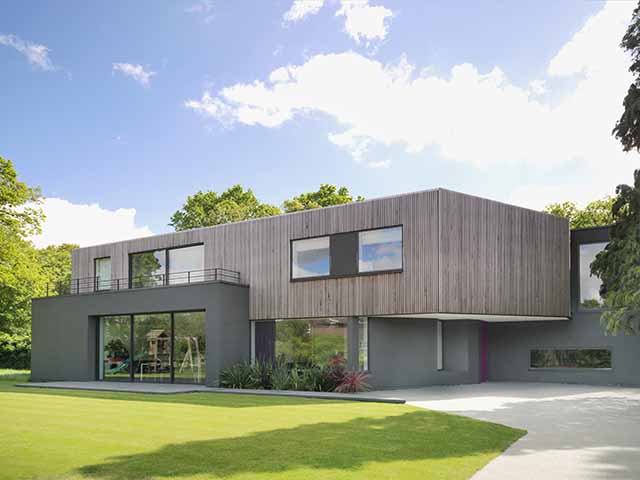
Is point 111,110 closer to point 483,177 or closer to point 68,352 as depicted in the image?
point 68,352

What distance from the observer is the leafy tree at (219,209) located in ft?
153

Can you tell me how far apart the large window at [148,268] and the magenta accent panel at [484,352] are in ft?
39.1

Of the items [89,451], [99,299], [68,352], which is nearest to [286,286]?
[99,299]

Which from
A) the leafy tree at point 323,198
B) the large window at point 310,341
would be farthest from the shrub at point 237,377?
the leafy tree at point 323,198

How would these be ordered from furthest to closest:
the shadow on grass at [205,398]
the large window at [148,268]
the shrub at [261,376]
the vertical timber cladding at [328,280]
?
the large window at [148,268]
the shrub at [261,376]
the vertical timber cladding at [328,280]
the shadow on grass at [205,398]

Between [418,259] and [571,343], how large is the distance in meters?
8.31

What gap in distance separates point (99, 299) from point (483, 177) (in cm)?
1982

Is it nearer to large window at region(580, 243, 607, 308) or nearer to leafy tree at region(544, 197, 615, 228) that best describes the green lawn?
large window at region(580, 243, 607, 308)

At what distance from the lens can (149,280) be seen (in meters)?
24.8

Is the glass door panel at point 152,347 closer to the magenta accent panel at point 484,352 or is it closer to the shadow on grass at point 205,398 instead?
the shadow on grass at point 205,398

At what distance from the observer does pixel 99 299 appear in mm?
24281

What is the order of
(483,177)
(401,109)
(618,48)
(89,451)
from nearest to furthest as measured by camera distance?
(89,451) < (618,48) < (401,109) < (483,177)

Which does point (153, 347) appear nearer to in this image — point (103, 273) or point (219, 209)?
point (103, 273)

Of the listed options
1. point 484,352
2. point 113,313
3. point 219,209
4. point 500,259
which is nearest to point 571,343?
point 484,352
